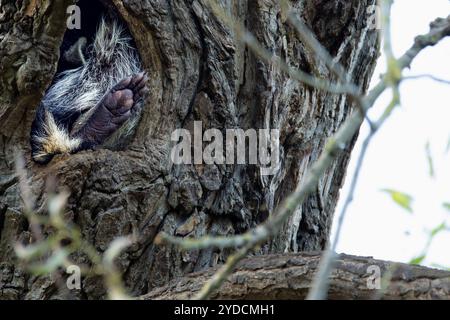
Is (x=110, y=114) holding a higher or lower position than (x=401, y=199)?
higher

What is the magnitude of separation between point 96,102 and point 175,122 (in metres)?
1.10

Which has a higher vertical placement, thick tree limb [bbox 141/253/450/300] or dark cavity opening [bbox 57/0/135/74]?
dark cavity opening [bbox 57/0/135/74]

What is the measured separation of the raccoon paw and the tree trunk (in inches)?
11.3

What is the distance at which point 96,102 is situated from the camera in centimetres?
390

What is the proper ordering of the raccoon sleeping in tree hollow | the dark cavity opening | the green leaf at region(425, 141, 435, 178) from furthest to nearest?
the dark cavity opening, the raccoon sleeping in tree hollow, the green leaf at region(425, 141, 435, 178)

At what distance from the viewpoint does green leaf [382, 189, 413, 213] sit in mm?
1646

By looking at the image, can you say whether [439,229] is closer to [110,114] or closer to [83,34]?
[110,114]

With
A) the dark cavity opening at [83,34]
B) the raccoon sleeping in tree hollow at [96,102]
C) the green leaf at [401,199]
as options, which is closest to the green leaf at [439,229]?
the green leaf at [401,199]

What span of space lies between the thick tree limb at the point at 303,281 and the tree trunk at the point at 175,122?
0.47 m

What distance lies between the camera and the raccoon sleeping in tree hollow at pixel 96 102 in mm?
3168

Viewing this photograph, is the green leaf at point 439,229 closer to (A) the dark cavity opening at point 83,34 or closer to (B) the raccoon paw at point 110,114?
(B) the raccoon paw at point 110,114

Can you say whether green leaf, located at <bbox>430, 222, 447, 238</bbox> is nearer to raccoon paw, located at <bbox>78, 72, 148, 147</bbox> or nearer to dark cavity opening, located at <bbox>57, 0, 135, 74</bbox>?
raccoon paw, located at <bbox>78, 72, 148, 147</bbox>

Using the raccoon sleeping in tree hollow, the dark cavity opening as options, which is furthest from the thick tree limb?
the dark cavity opening

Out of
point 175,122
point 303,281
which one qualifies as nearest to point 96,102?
point 175,122
